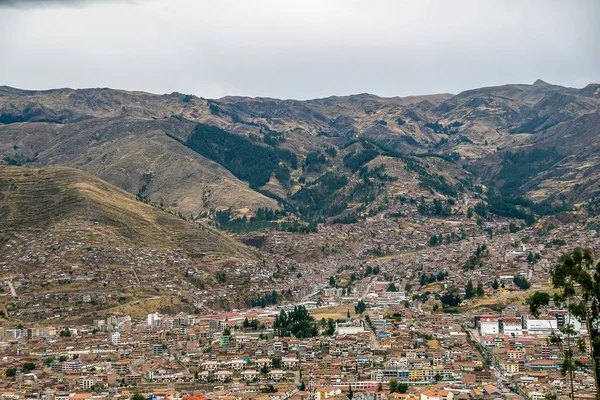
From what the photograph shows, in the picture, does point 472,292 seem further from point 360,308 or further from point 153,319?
point 153,319

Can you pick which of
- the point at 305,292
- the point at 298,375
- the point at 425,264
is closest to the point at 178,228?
the point at 305,292

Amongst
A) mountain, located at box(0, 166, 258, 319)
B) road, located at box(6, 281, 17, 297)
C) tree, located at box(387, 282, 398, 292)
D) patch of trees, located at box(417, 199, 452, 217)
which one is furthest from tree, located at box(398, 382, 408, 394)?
patch of trees, located at box(417, 199, 452, 217)

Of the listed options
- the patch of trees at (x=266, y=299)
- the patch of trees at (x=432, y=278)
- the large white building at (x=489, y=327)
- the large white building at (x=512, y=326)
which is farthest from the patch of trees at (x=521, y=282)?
the patch of trees at (x=266, y=299)

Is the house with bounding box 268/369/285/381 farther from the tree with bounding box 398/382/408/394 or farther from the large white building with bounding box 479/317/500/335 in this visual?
the large white building with bounding box 479/317/500/335

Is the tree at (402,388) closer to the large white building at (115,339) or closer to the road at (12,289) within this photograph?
Answer: the large white building at (115,339)

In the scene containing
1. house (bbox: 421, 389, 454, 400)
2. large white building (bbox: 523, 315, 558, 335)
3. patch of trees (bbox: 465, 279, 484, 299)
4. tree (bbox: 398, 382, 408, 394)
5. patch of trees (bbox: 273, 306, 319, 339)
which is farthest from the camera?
patch of trees (bbox: 465, 279, 484, 299)

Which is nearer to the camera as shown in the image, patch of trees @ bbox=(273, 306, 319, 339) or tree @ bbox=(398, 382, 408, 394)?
tree @ bbox=(398, 382, 408, 394)
